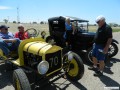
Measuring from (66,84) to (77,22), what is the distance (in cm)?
376

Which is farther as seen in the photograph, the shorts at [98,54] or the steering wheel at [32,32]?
the steering wheel at [32,32]

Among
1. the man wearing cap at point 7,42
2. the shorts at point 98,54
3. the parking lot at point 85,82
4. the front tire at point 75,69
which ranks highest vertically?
the man wearing cap at point 7,42

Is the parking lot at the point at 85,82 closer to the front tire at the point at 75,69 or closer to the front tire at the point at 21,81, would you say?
the front tire at the point at 75,69

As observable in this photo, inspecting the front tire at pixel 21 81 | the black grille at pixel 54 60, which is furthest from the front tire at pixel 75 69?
the front tire at pixel 21 81

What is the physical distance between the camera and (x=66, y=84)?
4.68 meters

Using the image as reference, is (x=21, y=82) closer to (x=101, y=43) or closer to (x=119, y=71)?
(x=101, y=43)

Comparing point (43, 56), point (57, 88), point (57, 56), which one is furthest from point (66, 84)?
point (43, 56)

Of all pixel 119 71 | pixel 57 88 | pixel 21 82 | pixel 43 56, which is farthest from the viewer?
pixel 119 71

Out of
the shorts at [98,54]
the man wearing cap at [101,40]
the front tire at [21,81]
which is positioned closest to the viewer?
the front tire at [21,81]

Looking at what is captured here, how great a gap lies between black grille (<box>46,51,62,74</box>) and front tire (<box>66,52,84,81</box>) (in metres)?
0.45

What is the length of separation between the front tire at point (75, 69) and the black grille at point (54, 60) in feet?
1.47

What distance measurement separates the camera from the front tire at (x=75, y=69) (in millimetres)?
4703

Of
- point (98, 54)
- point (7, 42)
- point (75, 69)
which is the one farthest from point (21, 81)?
point (98, 54)

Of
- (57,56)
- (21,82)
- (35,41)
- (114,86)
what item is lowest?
(114,86)
